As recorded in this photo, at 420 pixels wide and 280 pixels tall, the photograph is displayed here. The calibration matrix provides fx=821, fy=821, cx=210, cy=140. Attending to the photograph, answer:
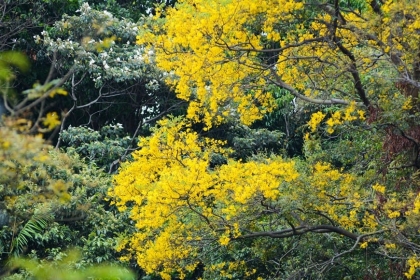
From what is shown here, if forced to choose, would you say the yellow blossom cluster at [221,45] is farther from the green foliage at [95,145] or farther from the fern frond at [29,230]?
the green foliage at [95,145]

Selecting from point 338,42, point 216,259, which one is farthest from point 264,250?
point 338,42

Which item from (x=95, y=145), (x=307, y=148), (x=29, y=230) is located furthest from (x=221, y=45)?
(x=95, y=145)

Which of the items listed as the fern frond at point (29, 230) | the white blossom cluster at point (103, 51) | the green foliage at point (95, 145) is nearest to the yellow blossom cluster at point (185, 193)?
the fern frond at point (29, 230)

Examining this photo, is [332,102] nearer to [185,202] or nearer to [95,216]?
[185,202]

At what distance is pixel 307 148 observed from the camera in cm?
838

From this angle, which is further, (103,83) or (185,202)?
(103,83)

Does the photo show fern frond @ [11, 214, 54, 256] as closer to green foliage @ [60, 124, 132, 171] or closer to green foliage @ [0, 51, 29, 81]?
green foliage @ [60, 124, 132, 171]

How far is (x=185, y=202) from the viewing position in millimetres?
7543

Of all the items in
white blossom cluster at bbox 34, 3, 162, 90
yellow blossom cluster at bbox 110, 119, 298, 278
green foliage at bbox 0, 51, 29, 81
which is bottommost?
green foliage at bbox 0, 51, 29, 81

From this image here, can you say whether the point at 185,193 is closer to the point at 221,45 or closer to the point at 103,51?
the point at 221,45

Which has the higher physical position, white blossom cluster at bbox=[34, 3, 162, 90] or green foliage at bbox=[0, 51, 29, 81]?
white blossom cluster at bbox=[34, 3, 162, 90]

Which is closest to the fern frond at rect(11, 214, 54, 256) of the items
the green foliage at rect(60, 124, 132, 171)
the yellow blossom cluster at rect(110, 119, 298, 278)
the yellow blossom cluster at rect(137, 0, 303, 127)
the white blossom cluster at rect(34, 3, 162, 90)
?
the yellow blossom cluster at rect(110, 119, 298, 278)

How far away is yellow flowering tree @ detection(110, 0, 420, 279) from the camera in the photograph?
7.15 meters

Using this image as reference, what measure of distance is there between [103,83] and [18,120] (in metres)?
9.95
